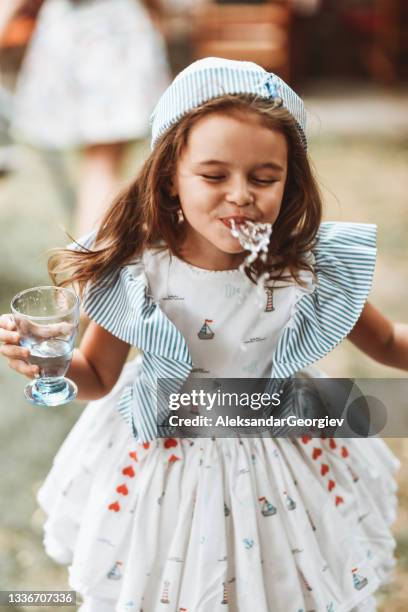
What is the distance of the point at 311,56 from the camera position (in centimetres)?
550

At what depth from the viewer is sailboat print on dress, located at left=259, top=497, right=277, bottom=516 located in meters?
1.35

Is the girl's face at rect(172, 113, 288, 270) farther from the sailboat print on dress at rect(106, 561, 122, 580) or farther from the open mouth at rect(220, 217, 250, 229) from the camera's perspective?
the sailboat print on dress at rect(106, 561, 122, 580)

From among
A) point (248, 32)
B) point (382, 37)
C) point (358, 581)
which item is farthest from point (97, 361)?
point (382, 37)

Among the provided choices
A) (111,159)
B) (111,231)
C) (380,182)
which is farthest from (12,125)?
(111,231)

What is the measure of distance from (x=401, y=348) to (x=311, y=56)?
14.5 ft

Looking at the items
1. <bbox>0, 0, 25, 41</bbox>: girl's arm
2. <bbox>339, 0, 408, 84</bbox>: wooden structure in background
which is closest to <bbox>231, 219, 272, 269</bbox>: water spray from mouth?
<bbox>0, 0, 25, 41</bbox>: girl's arm

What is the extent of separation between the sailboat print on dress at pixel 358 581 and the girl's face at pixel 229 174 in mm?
585

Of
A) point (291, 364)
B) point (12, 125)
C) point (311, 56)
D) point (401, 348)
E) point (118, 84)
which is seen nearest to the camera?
point (291, 364)

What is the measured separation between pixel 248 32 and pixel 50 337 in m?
4.04

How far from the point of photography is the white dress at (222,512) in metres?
1.32

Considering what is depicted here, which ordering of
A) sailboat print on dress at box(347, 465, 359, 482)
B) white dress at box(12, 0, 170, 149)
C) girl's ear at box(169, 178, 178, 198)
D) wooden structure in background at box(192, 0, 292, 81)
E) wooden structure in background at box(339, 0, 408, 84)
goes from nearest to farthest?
girl's ear at box(169, 178, 178, 198) → sailboat print on dress at box(347, 465, 359, 482) → white dress at box(12, 0, 170, 149) → wooden structure in background at box(192, 0, 292, 81) → wooden structure in background at box(339, 0, 408, 84)

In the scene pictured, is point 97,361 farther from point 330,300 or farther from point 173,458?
point 330,300

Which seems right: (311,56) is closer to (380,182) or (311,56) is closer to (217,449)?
(380,182)

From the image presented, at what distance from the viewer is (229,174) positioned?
3.80 feet
